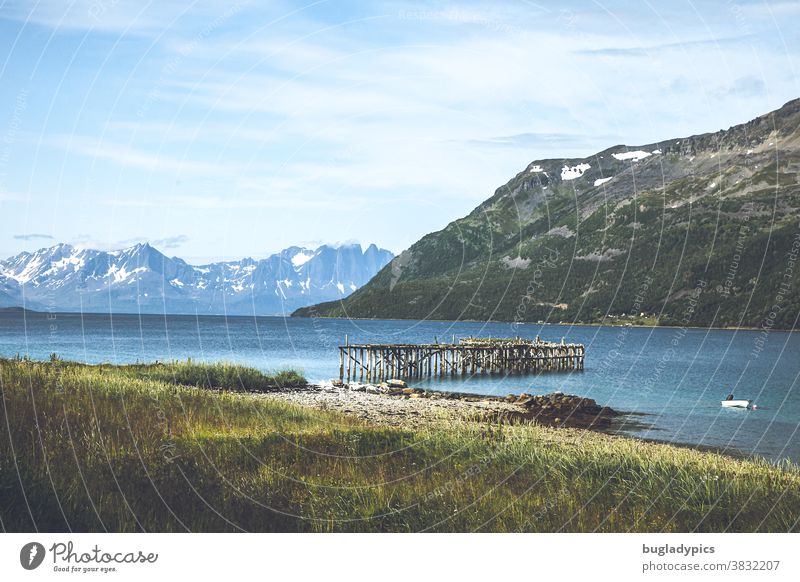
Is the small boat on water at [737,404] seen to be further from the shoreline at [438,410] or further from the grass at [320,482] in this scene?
the grass at [320,482]

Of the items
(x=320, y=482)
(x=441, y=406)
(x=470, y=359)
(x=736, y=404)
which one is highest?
(x=320, y=482)

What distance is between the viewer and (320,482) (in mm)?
13617

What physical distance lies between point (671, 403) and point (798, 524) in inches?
1774

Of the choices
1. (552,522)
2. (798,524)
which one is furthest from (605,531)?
(798,524)

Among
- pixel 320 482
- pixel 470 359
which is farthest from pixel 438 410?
pixel 470 359

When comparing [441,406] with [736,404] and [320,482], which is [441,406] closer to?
[736,404]
